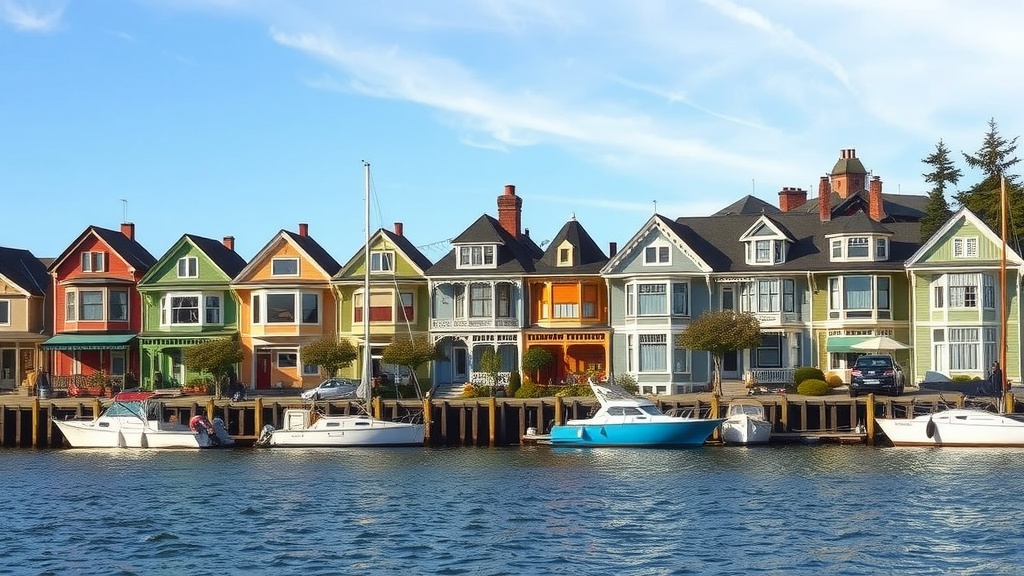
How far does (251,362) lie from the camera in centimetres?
7469

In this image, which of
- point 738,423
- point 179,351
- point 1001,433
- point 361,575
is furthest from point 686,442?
point 179,351

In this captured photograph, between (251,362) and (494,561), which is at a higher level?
(251,362)

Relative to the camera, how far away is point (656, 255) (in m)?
69.4

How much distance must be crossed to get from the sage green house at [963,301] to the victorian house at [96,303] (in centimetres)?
4345

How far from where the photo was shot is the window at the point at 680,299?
68.5 meters

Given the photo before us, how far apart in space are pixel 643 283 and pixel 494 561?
3794cm

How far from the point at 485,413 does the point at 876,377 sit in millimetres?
17342

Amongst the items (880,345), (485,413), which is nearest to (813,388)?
(880,345)

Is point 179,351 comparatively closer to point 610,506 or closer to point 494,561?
point 610,506

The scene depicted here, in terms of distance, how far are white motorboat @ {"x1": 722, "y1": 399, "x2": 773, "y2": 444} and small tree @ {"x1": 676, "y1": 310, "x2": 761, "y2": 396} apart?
18.6ft

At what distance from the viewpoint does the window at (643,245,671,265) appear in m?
69.4

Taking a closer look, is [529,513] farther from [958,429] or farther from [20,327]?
[20,327]

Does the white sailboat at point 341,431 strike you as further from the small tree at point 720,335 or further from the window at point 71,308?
the window at point 71,308

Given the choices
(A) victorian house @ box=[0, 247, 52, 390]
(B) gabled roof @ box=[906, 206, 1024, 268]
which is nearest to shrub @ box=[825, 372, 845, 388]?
(B) gabled roof @ box=[906, 206, 1024, 268]
